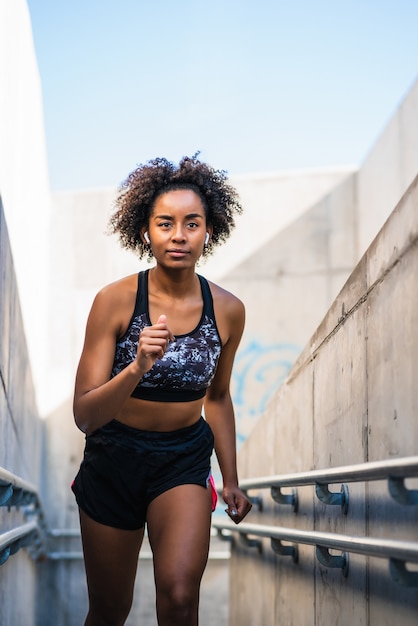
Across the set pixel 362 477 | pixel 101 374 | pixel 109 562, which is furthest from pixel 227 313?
pixel 362 477

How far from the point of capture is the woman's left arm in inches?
138

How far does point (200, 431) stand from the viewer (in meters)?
3.39

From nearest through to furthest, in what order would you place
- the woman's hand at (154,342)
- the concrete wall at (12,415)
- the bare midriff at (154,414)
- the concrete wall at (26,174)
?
the woman's hand at (154,342), the bare midriff at (154,414), the concrete wall at (12,415), the concrete wall at (26,174)

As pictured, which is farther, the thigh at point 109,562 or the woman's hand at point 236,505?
the woman's hand at point 236,505

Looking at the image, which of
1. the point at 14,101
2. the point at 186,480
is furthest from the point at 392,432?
the point at 14,101

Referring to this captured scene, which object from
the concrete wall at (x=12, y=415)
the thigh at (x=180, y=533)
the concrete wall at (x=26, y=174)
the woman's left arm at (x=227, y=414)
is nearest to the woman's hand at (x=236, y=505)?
the woman's left arm at (x=227, y=414)

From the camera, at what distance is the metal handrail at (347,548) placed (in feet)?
6.91

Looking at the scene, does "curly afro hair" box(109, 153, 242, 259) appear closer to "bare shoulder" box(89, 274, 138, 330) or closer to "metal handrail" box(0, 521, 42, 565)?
"bare shoulder" box(89, 274, 138, 330)

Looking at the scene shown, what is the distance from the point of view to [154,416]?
10.7 feet

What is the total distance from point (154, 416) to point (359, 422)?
690 mm

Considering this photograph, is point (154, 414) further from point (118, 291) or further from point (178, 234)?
point (178, 234)

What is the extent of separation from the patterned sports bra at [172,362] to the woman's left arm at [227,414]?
18 centimetres

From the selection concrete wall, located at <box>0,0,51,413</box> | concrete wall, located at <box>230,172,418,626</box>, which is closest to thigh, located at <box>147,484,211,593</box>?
concrete wall, located at <box>230,172,418,626</box>

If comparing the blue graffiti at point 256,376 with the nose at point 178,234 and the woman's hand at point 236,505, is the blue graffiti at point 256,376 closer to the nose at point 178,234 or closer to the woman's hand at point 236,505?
the woman's hand at point 236,505
